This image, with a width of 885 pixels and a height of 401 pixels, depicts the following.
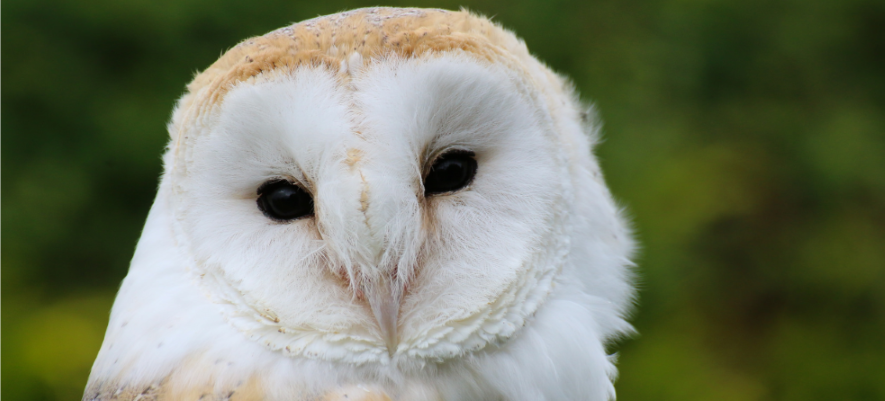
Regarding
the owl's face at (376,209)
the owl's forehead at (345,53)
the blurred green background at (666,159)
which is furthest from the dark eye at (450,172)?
the blurred green background at (666,159)

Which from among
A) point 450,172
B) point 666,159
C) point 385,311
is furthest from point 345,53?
point 666,159

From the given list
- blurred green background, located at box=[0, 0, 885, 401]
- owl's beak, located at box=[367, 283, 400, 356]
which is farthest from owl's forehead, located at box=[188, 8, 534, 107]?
blurred green background, located at box=[0, 0, 885, 401]

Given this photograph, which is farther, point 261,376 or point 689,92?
point 689,92

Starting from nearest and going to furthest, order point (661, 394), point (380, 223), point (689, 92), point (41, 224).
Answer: point (380, 223)
point (661, 394)
point (41, 224)
point (689, 92)

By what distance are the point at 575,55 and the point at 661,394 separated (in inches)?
45.4

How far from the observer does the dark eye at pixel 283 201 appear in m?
0.92

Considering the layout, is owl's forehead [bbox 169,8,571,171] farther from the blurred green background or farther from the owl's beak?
the blurred green background

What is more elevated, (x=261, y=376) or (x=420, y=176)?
(x=420, y=176)

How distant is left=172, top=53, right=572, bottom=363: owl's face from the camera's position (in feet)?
2.78

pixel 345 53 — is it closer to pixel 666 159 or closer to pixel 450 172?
pixel 450 172

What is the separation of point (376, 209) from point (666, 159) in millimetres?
1547

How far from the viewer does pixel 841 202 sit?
83.5 inches

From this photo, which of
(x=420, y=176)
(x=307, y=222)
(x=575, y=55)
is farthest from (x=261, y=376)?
(x=575, y=55)

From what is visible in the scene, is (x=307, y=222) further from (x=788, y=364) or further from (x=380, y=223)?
(x=788, y=364)
